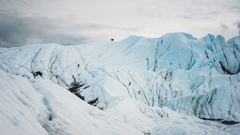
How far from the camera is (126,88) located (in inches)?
1227

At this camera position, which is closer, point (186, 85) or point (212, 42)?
point (186, 85)

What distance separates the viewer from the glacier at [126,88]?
21.5 feet

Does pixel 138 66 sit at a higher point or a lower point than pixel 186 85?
higher

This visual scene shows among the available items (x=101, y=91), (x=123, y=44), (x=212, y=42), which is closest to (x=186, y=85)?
(x=101, y=91)

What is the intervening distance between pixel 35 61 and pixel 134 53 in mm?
37164

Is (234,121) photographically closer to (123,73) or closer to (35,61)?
(123,73)

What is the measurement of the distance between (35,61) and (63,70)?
10.4 metres

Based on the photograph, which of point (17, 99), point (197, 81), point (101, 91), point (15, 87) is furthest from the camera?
point (197, 81)

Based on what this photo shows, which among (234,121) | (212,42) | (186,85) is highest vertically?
(212,42)

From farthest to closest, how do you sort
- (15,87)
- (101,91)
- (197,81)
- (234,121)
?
(197,81), (101,91), (234,121), (15,87)

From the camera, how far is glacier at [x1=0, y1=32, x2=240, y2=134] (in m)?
6.54

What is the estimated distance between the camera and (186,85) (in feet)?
111

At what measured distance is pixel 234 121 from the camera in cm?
2253

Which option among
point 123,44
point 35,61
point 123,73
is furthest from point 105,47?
point 123,73
